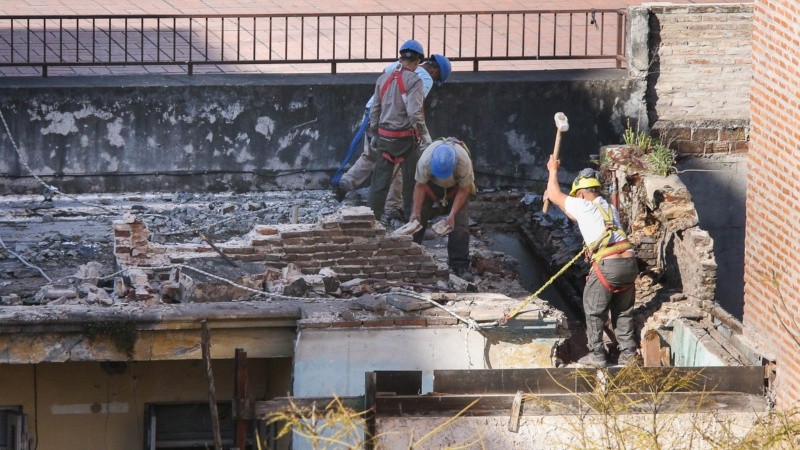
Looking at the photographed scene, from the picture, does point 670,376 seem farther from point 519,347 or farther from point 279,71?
point 279,71

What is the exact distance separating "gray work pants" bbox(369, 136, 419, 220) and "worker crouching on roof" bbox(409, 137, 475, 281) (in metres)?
0.90

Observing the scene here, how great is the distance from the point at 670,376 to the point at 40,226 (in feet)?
24.3

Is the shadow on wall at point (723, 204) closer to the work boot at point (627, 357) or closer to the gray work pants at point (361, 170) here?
the gray work pants at point (361, 170)

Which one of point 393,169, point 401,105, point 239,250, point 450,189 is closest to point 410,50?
point 401,105

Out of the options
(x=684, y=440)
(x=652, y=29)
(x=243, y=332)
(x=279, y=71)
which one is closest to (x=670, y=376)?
(x=684, y=440)

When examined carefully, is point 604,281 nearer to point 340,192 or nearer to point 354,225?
point 354,225

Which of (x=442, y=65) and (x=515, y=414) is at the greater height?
(x=442, y=65)

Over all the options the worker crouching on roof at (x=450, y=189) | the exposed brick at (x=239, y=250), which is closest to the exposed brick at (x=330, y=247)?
the exposed brick at (x=239, y=250)

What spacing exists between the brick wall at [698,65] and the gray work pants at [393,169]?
3.24 metres

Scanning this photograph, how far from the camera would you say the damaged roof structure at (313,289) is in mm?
11031

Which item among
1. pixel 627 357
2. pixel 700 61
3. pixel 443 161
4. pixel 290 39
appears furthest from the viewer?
pixel 290 39

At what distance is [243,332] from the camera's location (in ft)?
41.4

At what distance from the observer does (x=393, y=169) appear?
15625mm

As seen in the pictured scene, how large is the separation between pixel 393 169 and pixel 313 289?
109 inches
